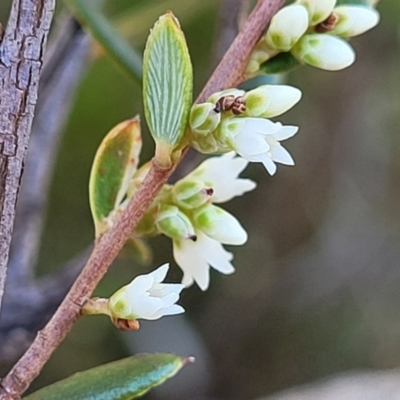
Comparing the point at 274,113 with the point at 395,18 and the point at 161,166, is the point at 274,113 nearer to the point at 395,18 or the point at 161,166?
the point at 161,166

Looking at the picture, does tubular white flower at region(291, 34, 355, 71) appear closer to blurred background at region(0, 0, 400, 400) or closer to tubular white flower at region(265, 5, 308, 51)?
tubular white flower at region(265, 5, 308, 51)

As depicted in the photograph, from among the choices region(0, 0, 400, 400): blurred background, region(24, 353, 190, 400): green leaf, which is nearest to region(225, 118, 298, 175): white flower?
region(24, 353, 190, 400): green leaf

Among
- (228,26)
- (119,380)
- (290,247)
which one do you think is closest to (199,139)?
(119,380)

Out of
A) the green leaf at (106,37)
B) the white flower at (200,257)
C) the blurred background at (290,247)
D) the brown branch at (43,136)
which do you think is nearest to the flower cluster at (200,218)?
the white flower at (200,257)

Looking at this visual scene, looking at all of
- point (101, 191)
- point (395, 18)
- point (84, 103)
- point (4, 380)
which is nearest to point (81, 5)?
point (101, 191)

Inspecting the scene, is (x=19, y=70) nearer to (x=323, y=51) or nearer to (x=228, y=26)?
(x=323, y=51)
